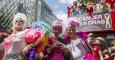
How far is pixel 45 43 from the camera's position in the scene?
5.14 m

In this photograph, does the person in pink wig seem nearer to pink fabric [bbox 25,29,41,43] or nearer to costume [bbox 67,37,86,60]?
pink fabric [bbox 25,29,41,43]

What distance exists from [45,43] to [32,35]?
0.26 meters

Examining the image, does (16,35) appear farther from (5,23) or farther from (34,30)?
(5,23)

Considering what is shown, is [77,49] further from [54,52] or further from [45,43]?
[45,43]

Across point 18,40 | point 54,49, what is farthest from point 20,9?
point 18,40

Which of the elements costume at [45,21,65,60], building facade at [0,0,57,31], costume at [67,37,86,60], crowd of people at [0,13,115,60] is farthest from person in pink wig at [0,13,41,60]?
building facade at [0,0,57,31]

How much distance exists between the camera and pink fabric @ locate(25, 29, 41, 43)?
4969mm

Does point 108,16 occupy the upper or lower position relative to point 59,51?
upper

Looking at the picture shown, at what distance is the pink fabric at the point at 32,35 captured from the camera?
4.97m

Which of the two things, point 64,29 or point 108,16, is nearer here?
point 64,29

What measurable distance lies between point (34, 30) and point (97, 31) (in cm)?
1786

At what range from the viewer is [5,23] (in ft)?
A: 211

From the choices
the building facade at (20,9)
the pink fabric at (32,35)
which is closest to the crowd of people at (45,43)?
the pink fabric at (32,35)

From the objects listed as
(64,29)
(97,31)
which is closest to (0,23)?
(97,31)
